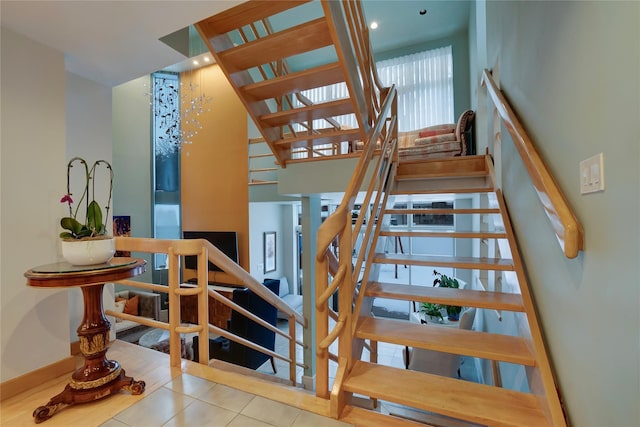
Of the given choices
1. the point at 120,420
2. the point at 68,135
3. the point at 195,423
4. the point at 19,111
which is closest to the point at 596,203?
the point at 195,423

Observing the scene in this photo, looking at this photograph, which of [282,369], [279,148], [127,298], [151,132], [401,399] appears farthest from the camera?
[151,132]

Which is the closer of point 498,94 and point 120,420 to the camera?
point 120,420

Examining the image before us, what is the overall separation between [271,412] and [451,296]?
1237 millimetres

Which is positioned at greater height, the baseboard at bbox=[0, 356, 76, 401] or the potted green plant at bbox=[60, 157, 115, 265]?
the potted green plant at bbox=[60, 157, 115, 265]

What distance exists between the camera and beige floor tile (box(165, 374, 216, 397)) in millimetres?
1530

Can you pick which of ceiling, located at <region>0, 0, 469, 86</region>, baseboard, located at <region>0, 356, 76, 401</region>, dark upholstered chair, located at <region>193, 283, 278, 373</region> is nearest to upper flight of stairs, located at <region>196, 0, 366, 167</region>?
ceiling, located at <region>0, 0, 469, 86</region>

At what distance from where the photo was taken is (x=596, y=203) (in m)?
0.95

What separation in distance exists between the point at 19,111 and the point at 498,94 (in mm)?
3209

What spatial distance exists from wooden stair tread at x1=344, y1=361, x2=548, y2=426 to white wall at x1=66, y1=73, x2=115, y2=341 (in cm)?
211

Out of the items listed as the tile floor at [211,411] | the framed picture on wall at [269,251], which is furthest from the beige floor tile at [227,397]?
the framed picture on wall at [269,251]

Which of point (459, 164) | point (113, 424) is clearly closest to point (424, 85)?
point (459, 164)

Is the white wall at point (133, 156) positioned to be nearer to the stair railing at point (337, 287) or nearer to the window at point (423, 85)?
the window at point (423, 85)

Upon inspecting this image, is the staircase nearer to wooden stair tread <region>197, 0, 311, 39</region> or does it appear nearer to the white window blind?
wooden stair tread <region>197, 0, 311, 39</region>

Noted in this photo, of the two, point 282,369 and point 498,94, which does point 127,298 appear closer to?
point 282,369
